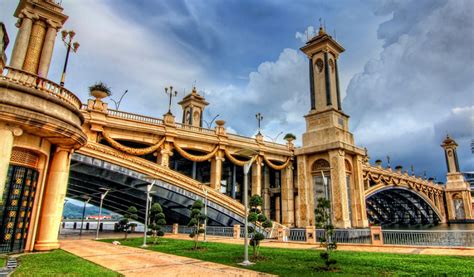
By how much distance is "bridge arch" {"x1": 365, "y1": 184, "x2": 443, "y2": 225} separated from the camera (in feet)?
252

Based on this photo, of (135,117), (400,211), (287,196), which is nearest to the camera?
(135,117)

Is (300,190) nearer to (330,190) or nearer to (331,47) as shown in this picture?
(330,190)

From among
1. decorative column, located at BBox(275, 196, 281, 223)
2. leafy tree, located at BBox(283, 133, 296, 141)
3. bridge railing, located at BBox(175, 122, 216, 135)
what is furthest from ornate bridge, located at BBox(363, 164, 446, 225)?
bridge railing, located at BBox(175, 122, 216, 135)

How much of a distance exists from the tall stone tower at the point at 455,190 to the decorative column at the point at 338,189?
75.5 meters

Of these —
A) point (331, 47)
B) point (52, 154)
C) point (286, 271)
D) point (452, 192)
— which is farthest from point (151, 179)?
point (452, 192)

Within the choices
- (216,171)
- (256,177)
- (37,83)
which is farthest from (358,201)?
(37,83)

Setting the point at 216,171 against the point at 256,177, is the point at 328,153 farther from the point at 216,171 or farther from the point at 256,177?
the point at 216,171

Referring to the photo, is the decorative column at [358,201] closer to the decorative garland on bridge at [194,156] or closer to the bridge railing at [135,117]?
the decorative garland on bridge at [194,156]

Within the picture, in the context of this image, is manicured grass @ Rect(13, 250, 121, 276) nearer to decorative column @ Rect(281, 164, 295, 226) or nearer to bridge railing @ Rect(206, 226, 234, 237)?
bridge railing @ Rect(206, 226, 234, 237)

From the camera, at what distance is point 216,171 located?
33125 millimetres

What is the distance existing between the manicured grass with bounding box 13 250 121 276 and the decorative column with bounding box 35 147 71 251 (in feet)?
6.33

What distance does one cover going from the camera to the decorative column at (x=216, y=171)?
107 ft

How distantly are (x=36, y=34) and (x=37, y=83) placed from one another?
12.6 metres

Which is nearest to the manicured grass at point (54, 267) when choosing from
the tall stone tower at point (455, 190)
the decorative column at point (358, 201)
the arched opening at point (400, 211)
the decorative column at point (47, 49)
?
the decorative column at point (47, 49)
